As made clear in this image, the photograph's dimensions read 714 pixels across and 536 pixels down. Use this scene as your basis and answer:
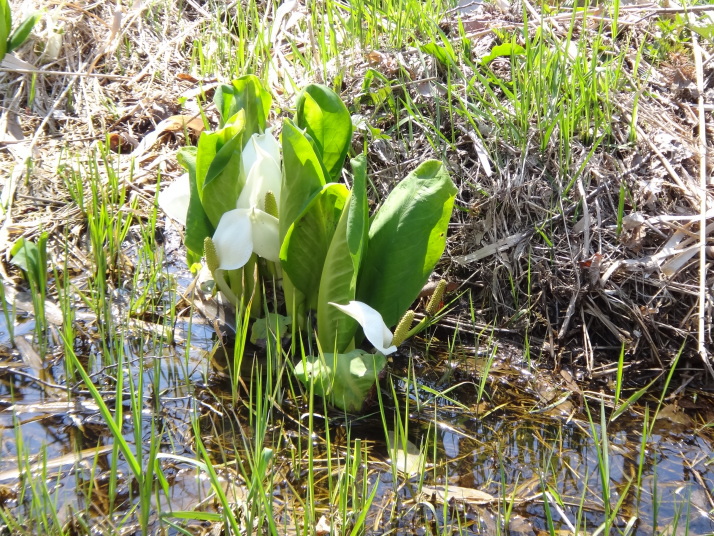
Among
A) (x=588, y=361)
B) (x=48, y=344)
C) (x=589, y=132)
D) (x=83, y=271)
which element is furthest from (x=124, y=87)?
(x=588, y=361)

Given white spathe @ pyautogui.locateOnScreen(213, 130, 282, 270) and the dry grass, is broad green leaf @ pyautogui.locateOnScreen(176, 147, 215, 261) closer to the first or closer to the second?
white spathe @ pyautogui.locateOnScreen(213, 130, 282, 270)

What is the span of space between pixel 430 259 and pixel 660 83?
138cm

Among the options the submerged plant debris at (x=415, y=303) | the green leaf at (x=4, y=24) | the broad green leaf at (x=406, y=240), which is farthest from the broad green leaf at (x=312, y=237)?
the green leaf at (x=4, y=24)

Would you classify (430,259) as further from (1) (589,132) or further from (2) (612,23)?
(2) (612,23)

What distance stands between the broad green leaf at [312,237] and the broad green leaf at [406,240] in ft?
0.36

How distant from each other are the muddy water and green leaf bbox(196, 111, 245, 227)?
35 centimetres

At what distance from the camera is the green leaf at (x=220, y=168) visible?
184cm

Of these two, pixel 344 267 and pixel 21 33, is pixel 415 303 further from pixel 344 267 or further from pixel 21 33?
pixel 21 33

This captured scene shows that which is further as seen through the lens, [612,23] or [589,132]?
[612,23]

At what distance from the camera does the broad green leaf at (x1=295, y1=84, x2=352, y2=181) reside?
198cm

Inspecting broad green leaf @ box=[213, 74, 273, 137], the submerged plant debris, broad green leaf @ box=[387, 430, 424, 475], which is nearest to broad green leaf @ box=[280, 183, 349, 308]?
the submerged plant debris

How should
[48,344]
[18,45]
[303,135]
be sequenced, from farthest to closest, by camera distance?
[18,45], [48,344], [303,135]

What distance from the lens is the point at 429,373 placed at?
2076mm

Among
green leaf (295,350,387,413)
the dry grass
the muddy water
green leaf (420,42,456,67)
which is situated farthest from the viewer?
green leaf (420,42,456,67)
